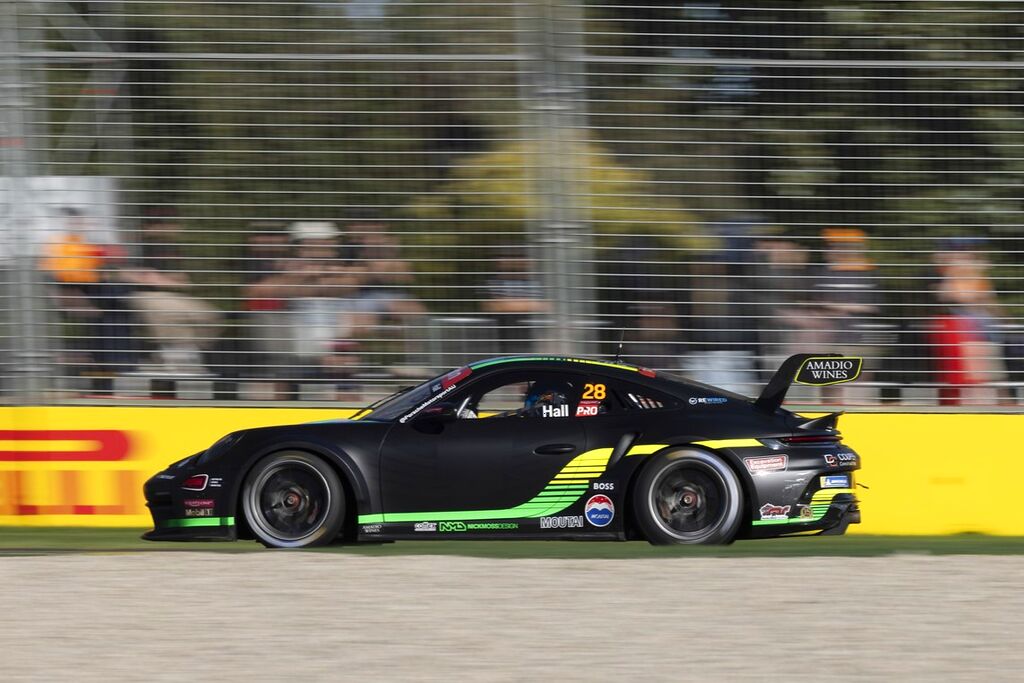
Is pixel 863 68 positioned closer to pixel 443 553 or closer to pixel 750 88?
pixel 750 88

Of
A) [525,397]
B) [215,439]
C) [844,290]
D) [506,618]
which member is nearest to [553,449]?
[525,397]

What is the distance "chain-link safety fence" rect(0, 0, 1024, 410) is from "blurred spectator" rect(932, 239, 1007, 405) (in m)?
0.02

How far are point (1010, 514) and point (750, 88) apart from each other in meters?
3.23

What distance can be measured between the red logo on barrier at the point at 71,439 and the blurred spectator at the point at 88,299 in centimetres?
44

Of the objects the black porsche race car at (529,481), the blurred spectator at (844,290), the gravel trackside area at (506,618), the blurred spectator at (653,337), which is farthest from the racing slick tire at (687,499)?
the blurred spectator at (844,290)

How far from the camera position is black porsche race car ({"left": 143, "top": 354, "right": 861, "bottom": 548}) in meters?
7.27

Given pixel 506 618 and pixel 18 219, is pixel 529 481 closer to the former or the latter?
pixel 506 618

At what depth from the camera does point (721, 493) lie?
23.8ft

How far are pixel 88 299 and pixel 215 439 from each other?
136cm

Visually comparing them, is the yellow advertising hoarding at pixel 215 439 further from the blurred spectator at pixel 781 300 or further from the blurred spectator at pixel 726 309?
the blurred spectator at pixel 726 309

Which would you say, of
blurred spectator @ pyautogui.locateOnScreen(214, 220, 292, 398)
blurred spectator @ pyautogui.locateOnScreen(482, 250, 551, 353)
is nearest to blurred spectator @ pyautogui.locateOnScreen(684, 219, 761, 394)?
blurred spectator @ pyautogui.locateOnScreen(482, 250, 551, 353)

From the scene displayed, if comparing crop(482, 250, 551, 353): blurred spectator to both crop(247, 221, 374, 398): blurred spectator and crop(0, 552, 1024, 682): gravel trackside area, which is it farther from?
crop(0, 552, 1024, 682): gravel trackside area

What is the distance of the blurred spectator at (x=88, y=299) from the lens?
9.17m

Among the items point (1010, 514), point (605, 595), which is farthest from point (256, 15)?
point (1010, 514)
